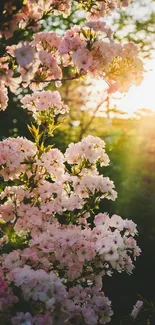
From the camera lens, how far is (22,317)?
9.36ft

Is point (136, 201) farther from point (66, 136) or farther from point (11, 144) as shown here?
point (11, 144)

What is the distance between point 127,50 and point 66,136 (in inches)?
202

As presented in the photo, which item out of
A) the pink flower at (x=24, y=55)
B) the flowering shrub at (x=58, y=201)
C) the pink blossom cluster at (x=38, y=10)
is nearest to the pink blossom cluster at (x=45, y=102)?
Answer: the flowering shrub at (x=58, y=201)

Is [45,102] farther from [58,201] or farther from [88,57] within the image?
[58,201]

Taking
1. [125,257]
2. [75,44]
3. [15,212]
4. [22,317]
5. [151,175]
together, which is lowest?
[22,317]

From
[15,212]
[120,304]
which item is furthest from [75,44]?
[120,304]

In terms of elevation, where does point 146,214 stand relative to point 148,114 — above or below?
below

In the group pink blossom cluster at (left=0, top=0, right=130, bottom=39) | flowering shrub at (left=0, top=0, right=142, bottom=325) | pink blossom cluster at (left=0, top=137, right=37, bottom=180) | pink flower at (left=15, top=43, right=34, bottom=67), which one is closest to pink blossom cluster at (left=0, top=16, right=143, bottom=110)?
flowering shrub at (left=0, top=0, right=142, bottom=325)

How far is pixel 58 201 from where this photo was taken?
12.1ft

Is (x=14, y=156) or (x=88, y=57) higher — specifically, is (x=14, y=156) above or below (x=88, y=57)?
below

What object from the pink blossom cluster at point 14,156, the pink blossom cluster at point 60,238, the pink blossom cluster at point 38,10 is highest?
the pink blossom cluster at point 38,10

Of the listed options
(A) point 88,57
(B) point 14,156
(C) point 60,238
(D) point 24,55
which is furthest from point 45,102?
(D) point 24,55

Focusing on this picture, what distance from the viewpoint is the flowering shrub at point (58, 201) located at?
2963 mm

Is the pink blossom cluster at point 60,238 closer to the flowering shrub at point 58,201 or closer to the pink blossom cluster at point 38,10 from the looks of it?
the flowering shrub at point 58,201
